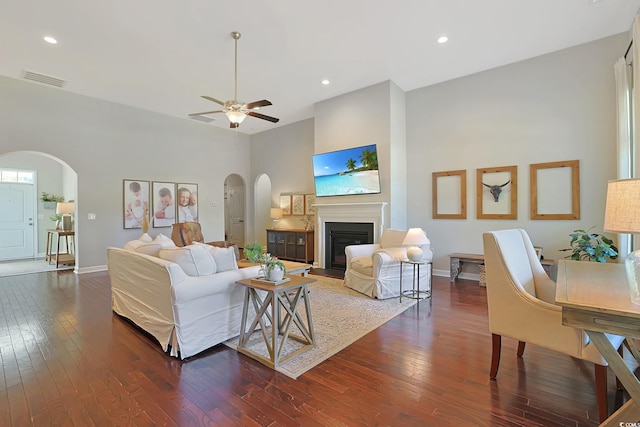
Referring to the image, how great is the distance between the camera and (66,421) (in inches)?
69.4

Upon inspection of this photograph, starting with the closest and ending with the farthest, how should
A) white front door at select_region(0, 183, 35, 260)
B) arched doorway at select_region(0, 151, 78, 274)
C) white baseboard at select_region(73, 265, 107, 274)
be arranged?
white baseboard at select_region(73, 265, 107, 274) → white front door at select_region(0, 183, 35, 260) → arched doorway at select_region(0, 151, 78, 274)

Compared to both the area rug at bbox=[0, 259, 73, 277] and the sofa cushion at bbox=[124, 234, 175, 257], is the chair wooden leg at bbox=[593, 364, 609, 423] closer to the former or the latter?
the sofa cushion at bbox=[124, 234, 175, 257]

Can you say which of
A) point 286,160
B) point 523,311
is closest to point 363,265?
point 523,311

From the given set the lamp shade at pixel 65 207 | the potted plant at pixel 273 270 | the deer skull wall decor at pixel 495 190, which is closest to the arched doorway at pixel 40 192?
the lamp shade at pixel 65 207

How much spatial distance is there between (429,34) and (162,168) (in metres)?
6.35

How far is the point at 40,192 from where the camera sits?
26.0ft

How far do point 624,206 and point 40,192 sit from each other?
11.0 m

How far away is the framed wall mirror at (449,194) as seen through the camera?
539cm

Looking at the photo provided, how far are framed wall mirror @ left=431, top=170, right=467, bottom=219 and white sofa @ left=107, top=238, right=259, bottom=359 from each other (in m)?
3.95

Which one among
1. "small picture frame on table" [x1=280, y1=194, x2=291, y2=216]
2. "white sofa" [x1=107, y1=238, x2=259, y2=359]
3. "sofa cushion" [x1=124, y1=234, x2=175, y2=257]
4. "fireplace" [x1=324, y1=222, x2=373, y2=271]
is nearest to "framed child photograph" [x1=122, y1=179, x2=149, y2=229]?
"small picture frame on table" [x1=280, y1=194, x2=291, y2=216]

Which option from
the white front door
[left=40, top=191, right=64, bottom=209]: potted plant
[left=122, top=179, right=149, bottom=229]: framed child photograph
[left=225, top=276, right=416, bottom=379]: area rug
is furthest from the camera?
[left=40, top=191, right=64, bottom=209]: potted plant

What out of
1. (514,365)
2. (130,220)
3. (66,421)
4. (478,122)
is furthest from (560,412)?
(130,220)

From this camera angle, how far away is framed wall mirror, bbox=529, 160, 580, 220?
14.5 ft

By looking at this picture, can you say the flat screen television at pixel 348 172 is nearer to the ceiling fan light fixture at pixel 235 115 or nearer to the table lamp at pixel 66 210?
the ceiling fan light fixture at pixel 235 115
